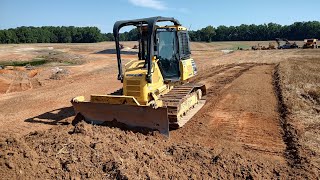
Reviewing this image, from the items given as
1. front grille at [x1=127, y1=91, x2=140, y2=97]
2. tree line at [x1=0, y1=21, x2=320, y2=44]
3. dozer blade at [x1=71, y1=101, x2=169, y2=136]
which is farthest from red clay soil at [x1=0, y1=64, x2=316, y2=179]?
tree line at [x1=0, y1=21, x2=320, y2=44]

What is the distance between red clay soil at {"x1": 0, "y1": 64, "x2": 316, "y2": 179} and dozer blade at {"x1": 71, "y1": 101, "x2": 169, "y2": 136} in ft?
1.13

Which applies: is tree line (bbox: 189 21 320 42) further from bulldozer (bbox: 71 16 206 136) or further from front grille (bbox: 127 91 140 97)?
front grille (bbox: 127 91 140 97)

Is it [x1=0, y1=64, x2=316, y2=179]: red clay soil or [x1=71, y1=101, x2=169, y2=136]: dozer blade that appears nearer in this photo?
[x1=0, y1=64, x2=316, y2=179]: red clay soil

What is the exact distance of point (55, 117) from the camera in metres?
10.7

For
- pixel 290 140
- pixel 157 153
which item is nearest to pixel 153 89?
pixel 157 153

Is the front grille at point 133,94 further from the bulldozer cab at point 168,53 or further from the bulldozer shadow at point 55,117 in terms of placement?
the bulldozer shadow at point 55,117

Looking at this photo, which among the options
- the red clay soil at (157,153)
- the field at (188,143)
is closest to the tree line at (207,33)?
the field at (188,143)

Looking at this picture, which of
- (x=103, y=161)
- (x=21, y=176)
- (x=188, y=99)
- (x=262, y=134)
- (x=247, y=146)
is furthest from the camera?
(x=188, y=99)

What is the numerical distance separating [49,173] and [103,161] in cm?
104

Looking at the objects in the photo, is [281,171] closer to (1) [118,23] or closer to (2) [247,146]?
(2) [247,146]

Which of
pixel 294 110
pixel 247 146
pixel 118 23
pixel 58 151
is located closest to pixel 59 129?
pixel 58 151

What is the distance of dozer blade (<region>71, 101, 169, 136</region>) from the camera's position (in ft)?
26.1

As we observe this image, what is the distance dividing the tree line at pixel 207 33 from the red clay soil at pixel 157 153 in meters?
68.8

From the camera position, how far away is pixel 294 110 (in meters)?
10.0
